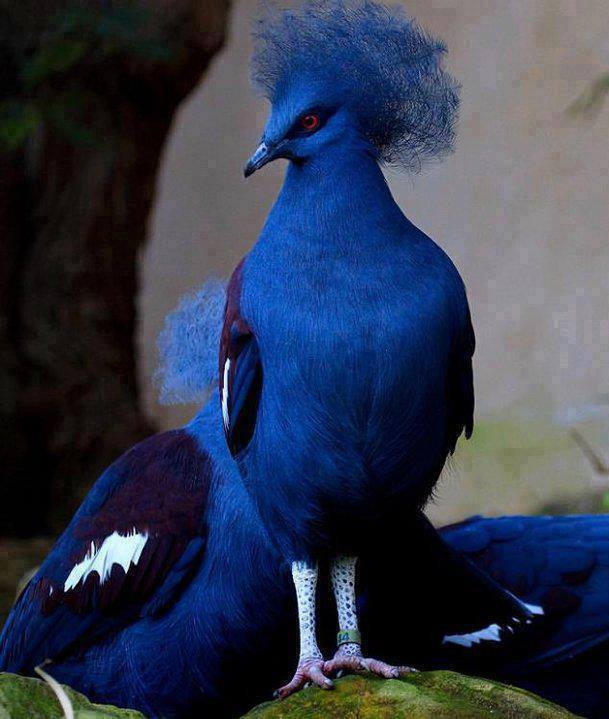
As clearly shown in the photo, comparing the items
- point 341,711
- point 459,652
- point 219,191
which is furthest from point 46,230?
point 341,711

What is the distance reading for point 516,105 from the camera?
504 centimetres

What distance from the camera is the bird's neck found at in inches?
71.6

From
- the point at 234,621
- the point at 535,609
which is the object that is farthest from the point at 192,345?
the point at 535,609

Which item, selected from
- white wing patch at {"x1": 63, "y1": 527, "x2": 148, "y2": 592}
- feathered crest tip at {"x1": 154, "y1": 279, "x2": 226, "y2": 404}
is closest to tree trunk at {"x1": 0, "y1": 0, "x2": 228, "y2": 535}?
feathered crest tip at {"x1": 154, "y1": 279, "x2": 226, "y2": 404}

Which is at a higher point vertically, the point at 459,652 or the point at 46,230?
the point at 46,230

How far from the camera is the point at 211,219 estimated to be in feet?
19.0

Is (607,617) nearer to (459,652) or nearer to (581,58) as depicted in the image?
(459,652)

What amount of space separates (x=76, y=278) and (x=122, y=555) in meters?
2.24

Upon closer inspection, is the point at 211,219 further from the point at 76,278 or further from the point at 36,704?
the point at 36,704

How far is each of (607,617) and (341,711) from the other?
0.81 metres

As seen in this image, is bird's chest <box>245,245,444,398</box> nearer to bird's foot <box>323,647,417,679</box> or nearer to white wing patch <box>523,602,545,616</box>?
bird's foot <box>323,647,417,679</box>

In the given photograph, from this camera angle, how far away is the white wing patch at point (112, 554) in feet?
7.13

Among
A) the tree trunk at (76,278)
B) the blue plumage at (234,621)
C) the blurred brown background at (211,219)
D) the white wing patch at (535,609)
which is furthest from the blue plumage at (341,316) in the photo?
the tree trunk at (76,278)

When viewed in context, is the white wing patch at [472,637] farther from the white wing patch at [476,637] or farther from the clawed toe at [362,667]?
the clawed toe at [362,667]
